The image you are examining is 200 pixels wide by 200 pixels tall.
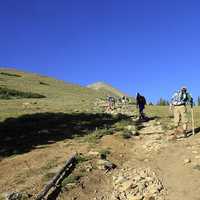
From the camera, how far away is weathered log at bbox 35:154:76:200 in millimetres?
12984

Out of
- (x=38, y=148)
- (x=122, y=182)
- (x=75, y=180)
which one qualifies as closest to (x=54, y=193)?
(x=75, y=180)

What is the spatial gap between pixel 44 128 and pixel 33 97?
2147cm

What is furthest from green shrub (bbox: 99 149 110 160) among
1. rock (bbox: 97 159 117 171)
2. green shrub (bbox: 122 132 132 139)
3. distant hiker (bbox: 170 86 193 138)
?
distant hiker (bbox: 170 86 193 138)

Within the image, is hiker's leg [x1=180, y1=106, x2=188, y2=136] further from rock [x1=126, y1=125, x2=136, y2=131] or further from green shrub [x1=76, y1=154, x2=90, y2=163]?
green shrub [x1=76, y1=154, x2=90, y2=163]

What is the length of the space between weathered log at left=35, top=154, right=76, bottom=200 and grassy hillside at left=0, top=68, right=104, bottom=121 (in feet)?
41.3

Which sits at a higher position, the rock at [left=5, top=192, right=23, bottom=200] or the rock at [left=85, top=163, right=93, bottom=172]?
the rock at [left=85, top=163, right=93, bottom=172]

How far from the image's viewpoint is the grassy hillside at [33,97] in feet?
110

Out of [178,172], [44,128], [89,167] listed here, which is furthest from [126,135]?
[178,172]

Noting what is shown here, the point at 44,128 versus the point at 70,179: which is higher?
the point at 44,128

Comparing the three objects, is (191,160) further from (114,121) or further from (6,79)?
(6,79)

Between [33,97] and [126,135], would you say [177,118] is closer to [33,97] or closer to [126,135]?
[126,135]

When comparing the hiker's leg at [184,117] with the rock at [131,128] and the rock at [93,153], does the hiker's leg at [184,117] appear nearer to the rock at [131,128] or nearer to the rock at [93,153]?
the rock at [131,128]

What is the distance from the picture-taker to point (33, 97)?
150 feet

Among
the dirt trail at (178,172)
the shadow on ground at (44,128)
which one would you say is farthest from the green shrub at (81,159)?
the shadow on ground at (44,128)
